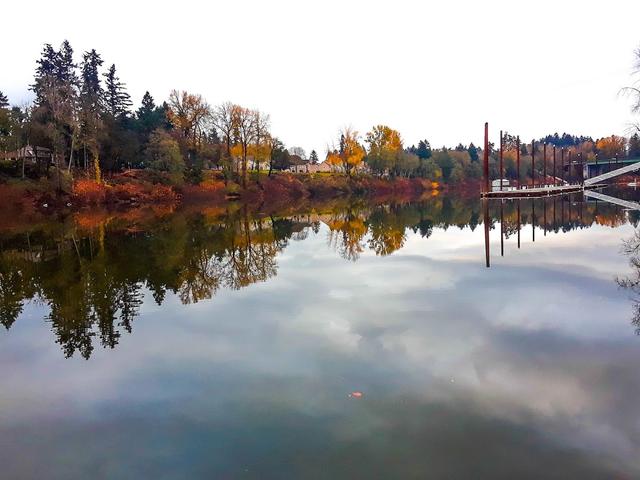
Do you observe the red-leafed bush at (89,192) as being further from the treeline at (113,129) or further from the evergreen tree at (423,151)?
the evergreen tree at (423,151)

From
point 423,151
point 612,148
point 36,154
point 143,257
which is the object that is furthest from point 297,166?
point 143,257

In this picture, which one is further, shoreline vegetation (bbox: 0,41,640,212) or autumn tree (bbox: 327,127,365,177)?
autumn tree (bbox: 327,127,365,177)

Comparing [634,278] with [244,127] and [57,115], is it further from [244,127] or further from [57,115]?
[244,127]

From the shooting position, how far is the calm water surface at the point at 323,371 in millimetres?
4598

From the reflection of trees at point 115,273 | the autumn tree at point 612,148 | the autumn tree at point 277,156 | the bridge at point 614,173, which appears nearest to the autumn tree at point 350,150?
the autumn tree at point 277,156

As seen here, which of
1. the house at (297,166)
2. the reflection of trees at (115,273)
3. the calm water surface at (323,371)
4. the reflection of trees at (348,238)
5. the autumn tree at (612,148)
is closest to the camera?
the calm water surface at (323,371)

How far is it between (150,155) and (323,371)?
5820cm

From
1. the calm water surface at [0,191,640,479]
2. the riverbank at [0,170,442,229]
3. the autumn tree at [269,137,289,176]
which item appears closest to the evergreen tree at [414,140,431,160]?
the riverbank at [0,170,442,229]

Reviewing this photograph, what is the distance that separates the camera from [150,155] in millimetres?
59125

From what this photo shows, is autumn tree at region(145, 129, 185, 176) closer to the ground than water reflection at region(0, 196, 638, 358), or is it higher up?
higher up

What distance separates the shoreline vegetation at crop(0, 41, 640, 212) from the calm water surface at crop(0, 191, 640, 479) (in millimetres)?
32183

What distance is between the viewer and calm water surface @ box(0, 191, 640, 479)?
4598 mm

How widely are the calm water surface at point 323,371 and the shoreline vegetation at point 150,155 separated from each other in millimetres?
32183

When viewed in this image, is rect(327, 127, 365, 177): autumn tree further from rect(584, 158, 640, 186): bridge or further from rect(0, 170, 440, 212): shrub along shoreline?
rect(584, 158, 640, 186): bridge
